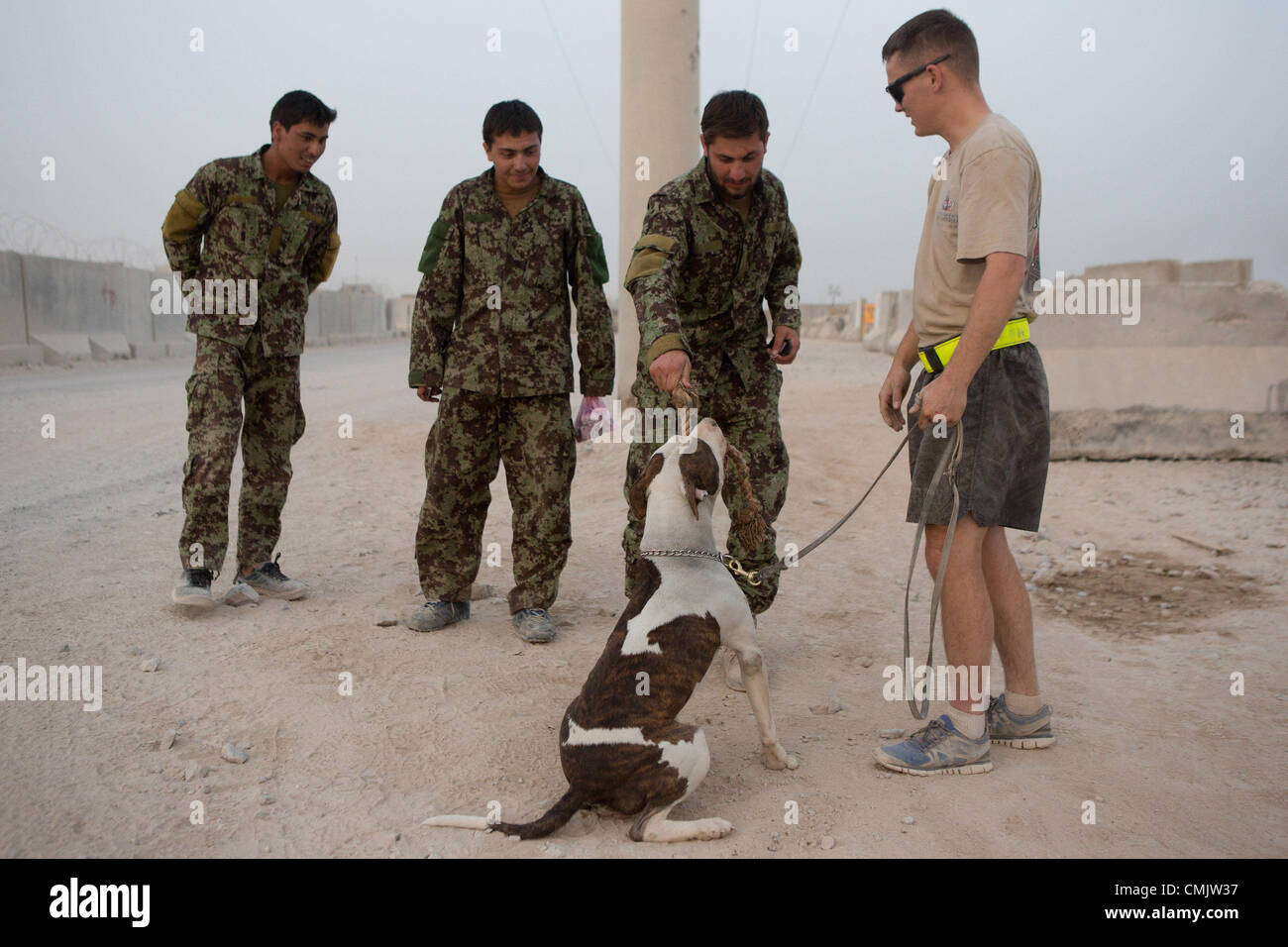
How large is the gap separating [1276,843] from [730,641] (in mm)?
1606

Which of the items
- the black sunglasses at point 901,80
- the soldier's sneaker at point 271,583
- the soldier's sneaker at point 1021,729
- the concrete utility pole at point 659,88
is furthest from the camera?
the concrete utility pole at point 659,88

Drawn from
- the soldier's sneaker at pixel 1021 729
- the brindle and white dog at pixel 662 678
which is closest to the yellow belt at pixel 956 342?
the brindle and white dog at pixel 662 678

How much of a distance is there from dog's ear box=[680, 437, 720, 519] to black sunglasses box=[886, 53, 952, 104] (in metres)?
1.32

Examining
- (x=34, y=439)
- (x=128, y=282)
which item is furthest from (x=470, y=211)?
(x=128, y=282)

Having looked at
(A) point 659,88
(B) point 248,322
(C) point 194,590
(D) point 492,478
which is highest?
(A) point 659,88

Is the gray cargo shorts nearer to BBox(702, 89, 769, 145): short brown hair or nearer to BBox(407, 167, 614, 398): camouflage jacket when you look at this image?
BBox(702, 89, 769, 145): short brown hair

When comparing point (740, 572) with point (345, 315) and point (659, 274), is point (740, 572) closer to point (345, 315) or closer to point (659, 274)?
point (659, 274)

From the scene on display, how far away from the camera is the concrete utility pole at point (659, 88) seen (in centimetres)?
929

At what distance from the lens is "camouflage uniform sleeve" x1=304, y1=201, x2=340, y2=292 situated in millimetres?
4953

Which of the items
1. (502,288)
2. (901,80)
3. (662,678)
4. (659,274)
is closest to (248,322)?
(502,288)

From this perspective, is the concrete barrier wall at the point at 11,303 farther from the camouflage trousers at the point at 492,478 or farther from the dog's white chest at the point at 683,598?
the dog's white chest at the point at 683,598

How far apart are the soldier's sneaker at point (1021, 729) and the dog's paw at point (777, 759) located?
0.72m

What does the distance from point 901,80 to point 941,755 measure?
2.18 metres

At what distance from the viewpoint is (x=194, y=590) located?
14.2 feet
